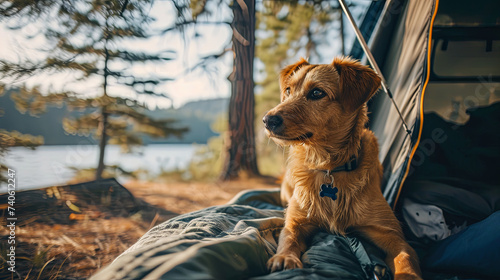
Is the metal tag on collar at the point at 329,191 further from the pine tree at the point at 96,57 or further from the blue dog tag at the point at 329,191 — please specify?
the pine tree at the point at 96,57

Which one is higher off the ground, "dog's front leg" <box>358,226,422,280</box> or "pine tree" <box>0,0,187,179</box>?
"pine tree" <box>0,0,187,179</box>

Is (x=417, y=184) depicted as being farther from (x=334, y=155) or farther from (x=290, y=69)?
(x=290, y=69)

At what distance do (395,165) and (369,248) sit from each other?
41.1 inches

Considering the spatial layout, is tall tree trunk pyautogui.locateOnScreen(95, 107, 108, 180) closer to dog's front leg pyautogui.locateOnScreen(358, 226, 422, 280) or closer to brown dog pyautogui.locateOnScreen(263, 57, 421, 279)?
brown dog pyautogui.locateOnScreen(263, 57, 421, 279)

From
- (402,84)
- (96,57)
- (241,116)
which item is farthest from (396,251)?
(241,116)

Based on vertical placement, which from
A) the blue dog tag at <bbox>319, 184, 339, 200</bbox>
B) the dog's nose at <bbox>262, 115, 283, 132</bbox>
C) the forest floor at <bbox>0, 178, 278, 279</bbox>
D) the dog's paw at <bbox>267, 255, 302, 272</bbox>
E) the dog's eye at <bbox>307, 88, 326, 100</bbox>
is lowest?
the forest floor at <bbox>0, 178, 278, 279</bbox>

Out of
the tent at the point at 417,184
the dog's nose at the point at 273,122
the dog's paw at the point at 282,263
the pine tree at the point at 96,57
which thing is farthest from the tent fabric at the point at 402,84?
the pine tree at the point at 96,57

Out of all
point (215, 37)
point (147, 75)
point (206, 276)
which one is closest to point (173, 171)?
point (147, 75)

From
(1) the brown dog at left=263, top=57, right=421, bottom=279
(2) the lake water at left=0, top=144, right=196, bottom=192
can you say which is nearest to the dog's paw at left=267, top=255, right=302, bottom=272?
(1) the brown dog at left=263, top=57, right=421, bottom=279

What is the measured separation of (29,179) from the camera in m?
1.68

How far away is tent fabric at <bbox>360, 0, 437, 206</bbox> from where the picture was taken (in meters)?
2.02

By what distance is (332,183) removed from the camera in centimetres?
180

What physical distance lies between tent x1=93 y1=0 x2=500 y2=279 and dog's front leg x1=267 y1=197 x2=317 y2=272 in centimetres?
6

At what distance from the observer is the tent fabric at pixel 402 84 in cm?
202
